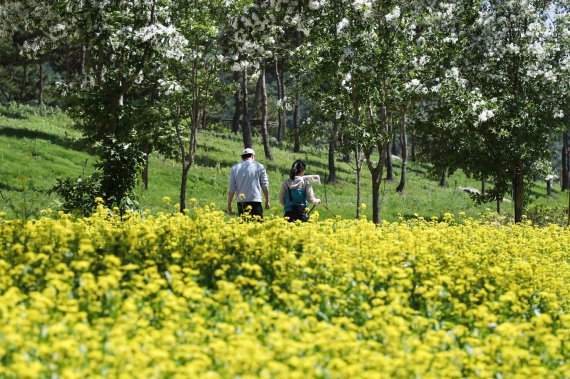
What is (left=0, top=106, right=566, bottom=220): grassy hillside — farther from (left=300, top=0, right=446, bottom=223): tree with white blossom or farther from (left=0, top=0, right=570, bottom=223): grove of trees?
(left=300, top=0, right=446, bottom=223): tree with white blossom

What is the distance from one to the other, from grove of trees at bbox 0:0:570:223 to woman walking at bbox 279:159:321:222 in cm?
264

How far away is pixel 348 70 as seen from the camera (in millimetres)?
16625

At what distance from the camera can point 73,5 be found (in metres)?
15.9

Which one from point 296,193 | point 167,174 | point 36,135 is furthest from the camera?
point 36,135

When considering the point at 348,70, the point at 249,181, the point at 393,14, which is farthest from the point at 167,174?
the point at 249,181

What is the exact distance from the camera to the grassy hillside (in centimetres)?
2069

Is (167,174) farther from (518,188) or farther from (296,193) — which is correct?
(296,193)

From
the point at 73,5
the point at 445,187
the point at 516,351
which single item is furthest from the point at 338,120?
the point at 445,187

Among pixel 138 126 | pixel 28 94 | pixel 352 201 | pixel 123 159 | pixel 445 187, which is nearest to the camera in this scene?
pixel 123 159

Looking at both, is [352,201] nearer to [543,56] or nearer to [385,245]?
[543,56]

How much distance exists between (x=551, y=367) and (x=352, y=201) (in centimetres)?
2172

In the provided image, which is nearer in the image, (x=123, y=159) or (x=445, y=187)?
(x=123, y=159)

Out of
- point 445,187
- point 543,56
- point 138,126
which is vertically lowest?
point 445,187

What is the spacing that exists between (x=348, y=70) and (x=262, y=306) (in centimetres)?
984
